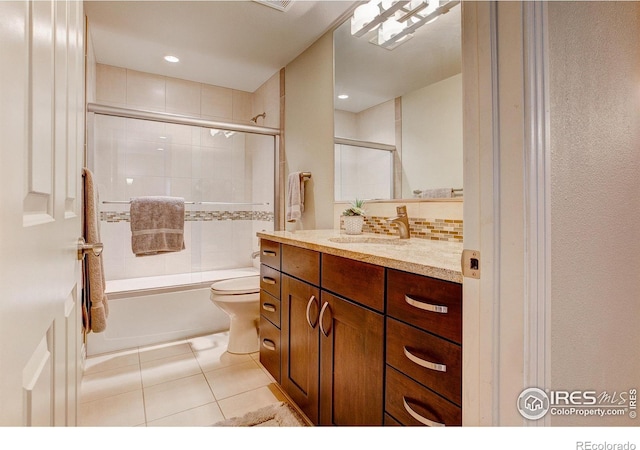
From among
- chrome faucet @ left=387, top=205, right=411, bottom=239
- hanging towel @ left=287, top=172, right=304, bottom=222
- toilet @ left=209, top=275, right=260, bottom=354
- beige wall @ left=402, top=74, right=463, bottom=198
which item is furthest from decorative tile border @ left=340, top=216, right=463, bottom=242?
toilet @ left=209, top=275, right=260, bottom=354

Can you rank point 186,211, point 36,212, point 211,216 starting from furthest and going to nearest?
point 211,216, point 186,211, point 36,212

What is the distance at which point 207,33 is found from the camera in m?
2.26

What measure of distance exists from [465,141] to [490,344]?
0.40 m

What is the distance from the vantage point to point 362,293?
108cm

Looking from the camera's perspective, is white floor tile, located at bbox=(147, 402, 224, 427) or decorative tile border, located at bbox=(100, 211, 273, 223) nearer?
white floor tile, located at bbox=(147, 402, 224, 427)

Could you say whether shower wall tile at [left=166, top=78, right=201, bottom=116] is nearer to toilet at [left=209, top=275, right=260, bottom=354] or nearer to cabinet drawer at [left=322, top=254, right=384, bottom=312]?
toilet at [left=209, top=275, right=260, bottom=354]

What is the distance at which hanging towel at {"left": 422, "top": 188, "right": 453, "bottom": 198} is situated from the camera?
4.99 ft

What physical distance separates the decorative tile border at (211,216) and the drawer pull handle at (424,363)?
2.27 meters

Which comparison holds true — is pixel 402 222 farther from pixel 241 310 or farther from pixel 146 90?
pixel 146 90

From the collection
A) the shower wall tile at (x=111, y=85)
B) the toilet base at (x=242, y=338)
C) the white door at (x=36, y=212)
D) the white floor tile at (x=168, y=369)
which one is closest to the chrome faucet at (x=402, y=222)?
the toilet base at (x=242, y=338)

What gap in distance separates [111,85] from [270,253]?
239 centimetres

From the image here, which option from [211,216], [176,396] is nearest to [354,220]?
[176,396]

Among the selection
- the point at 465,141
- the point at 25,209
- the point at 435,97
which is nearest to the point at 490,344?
the point at 465,141

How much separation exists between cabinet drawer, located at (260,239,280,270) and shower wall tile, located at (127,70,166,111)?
211 centimetres
